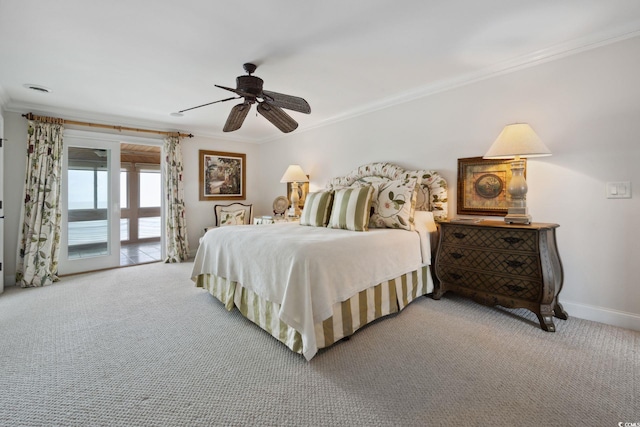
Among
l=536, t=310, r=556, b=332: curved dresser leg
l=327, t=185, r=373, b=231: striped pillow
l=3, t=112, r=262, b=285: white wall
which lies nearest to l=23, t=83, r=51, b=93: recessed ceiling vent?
l=3, t=112, r=262, b=285: white wall

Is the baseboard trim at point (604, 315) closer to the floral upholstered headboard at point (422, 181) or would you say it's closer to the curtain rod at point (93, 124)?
the floral upholstered headboard at point (422, 181)

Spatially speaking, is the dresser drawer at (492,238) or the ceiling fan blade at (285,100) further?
the ceiling fan blade at (285,100)

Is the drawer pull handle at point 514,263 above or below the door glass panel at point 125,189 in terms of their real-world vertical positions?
below

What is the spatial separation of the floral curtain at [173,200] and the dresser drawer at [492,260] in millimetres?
4096

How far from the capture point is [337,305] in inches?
82.1

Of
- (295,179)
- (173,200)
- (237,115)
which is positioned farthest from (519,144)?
(173,200)

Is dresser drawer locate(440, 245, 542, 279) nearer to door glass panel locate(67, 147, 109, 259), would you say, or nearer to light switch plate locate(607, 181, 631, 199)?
light switch plate locate(607, 181, 631, 199)

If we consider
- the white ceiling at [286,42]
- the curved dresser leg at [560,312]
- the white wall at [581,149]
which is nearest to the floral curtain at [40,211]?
the white ceiling at [286,42]

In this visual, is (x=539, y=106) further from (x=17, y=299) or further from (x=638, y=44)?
(x=17, y=299)

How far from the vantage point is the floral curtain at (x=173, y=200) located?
4766 mm

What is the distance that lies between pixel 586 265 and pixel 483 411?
6.01 feet

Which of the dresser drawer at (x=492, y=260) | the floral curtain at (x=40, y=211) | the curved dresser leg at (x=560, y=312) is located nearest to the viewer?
the dresser drawer at (x=492, y=260)

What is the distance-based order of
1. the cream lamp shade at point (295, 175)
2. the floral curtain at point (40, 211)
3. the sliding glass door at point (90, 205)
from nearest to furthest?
the floral curtain at point (40, 211) → the sliding glass door at point (90, 205) → the cream lamp shade at point (295, 175)

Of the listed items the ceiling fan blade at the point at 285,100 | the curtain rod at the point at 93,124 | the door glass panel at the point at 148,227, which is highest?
the curtain rod at the point at 93,124
